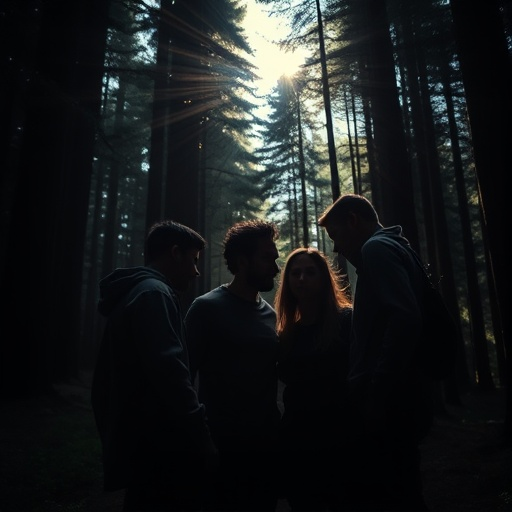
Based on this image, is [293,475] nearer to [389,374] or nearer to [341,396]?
[341,396]

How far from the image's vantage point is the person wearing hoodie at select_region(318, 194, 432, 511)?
2.31 meters

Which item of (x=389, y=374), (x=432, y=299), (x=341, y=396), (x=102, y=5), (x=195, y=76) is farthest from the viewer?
(x=102, y=5)

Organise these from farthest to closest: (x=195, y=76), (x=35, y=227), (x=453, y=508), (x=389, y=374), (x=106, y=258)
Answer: (x=106, y=258)
(x=195, y=76)
(x=35, y=227)
(x=453, y=508)
(x=389, y=374)

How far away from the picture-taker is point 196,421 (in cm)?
229

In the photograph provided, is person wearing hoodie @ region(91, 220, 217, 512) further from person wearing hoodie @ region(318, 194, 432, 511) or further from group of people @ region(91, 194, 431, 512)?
person wearing hoodie @ region(318, 194, 432, 511)

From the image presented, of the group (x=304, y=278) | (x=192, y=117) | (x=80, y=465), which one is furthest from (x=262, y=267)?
(x=192, y=117)

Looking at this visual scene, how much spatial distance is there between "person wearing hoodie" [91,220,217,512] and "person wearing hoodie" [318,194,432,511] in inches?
38.9

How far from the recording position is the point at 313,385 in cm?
290

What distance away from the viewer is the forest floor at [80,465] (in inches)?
200

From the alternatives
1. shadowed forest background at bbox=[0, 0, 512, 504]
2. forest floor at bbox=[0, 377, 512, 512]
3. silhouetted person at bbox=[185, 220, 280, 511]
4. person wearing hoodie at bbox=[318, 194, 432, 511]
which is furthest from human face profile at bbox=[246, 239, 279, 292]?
shadowed forest background at bbox=[0, 0, 512, 504]

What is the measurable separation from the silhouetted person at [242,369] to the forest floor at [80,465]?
11.2 ft

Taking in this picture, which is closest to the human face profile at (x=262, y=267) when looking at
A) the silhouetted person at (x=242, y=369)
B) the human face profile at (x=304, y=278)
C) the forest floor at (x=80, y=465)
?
the silhouetted person at (x=242, y=369)

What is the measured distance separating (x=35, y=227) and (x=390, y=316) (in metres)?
9.37

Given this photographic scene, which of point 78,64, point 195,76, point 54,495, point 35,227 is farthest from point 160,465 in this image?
point 78,64
